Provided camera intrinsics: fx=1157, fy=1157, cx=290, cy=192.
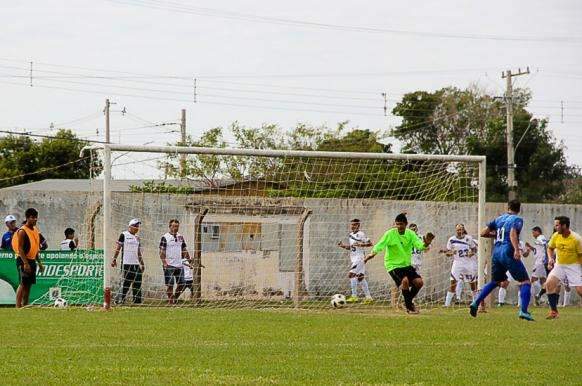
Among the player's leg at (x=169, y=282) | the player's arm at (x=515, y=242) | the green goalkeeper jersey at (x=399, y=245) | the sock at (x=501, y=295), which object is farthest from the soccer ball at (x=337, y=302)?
the sock at (x=501, y=295)

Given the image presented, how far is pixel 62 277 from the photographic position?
2534 cm

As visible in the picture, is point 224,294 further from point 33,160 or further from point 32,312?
point 33,160

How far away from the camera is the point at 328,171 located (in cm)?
2686

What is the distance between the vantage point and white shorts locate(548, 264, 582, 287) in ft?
67.5

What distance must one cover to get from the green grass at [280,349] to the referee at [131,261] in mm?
4351

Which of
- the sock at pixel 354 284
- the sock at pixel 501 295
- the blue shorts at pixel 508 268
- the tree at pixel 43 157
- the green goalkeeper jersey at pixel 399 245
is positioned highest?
the tree at pixel 43 157

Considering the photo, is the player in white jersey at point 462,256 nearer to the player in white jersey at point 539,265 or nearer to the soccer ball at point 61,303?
the player in white jersey at point 539,265

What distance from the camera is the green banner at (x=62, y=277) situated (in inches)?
977

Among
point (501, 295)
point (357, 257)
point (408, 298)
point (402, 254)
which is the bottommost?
point (501, 295)

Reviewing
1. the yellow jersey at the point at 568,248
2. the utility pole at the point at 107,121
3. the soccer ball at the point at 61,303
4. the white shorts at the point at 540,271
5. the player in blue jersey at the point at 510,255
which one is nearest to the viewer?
the player in blue jersey at the point at 510,255

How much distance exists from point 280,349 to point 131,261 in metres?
11.6

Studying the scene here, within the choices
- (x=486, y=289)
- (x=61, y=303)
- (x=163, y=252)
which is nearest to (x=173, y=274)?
(x=163, y=252)

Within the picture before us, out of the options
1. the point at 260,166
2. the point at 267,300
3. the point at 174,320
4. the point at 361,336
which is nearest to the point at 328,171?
the point at 260,166

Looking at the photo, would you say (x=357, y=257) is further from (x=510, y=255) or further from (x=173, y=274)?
(x=510, y=255)
